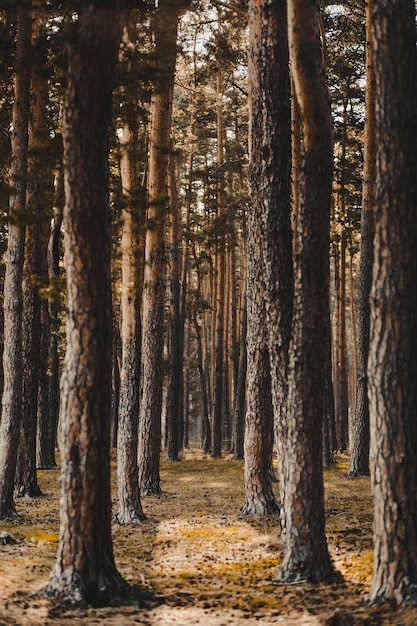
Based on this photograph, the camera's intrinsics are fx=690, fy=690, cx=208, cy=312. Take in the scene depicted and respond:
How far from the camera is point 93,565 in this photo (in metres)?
6.62

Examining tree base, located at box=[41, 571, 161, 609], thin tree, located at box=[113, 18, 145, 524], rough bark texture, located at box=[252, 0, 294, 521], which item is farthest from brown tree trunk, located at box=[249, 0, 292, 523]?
thin tree, located at box=[113, 18, 145, 524]

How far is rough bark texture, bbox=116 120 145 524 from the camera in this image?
1134cm

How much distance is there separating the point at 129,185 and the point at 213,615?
23.4ft

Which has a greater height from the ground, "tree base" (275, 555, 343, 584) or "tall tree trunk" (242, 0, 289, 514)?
"tall tree trunk" (242, 0, 289, 514)

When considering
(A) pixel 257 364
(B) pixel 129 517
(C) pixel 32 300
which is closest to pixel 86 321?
(A) pixel 257 364

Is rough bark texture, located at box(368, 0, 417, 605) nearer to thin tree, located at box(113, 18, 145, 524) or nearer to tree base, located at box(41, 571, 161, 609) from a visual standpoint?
tree base, located at box(41, 571, 161, 609)

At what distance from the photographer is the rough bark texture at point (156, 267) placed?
12.0 m

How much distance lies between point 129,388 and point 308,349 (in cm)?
505

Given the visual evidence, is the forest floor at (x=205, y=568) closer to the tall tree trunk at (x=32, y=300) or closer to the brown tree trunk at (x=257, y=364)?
the brown tree trunk at (x=257, y=364)

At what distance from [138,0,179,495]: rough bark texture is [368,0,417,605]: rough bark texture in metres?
5.00

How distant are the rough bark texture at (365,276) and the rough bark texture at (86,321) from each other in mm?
11085

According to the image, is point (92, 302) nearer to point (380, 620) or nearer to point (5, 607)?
point (5, 607)

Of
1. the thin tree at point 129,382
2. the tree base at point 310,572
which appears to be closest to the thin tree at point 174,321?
the thin tree at point 129,382

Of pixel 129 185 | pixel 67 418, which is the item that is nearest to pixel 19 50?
pixel 129 185
